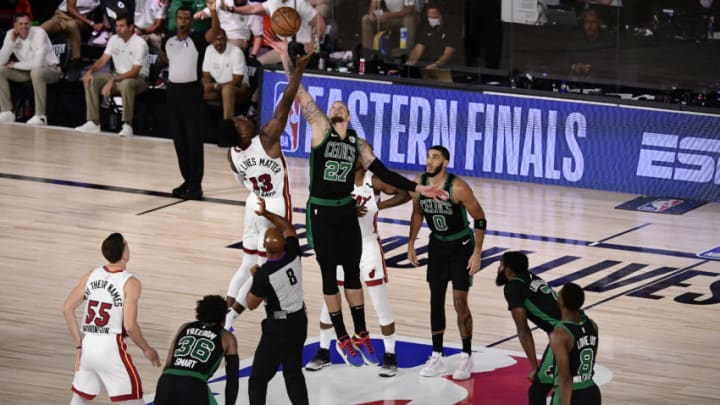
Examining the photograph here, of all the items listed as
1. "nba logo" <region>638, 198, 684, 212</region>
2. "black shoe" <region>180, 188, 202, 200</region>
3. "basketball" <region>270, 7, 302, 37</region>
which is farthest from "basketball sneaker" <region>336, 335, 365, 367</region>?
"nba logo" <region>638, 198, 684, 212</region>

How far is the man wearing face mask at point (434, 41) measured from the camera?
63.5 feet

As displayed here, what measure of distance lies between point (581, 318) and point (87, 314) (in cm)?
328

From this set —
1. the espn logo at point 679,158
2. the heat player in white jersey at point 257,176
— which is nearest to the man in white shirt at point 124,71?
the espn logo at point 679,158

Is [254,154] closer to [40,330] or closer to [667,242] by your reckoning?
[40,330]

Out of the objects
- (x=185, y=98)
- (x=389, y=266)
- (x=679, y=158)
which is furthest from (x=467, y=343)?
(x=679, y=158)

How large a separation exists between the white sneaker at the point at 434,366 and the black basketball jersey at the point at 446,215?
98 cm

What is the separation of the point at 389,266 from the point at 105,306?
608cm

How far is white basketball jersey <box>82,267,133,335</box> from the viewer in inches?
369

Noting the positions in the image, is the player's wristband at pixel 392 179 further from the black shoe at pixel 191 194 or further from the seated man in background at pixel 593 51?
the seated man in background at pixel 593 51

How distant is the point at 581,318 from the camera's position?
30.4 ft

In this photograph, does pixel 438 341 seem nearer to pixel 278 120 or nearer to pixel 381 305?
pixel 381 305

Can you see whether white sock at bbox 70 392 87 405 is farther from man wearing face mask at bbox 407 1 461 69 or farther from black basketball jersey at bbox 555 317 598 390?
man wearing face mask at bbox 407 1 461 69

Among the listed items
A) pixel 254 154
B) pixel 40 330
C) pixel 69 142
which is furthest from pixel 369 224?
pixel 69 142

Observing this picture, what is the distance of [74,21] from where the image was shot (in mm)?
23062
